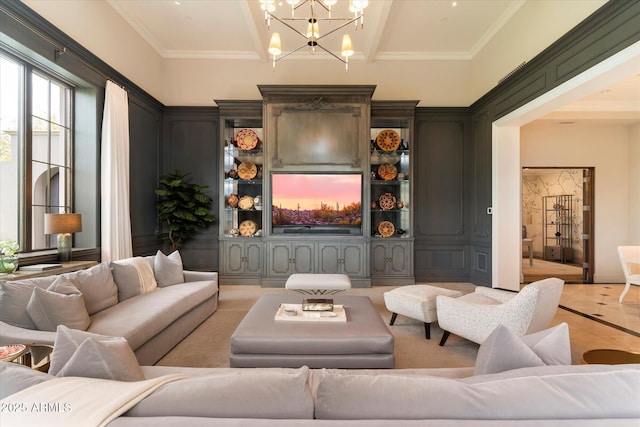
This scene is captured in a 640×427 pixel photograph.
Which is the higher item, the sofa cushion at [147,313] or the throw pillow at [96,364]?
the throw pillow at [96,364]

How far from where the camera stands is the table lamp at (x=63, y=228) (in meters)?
3.07

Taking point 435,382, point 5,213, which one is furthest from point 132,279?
point 435,382

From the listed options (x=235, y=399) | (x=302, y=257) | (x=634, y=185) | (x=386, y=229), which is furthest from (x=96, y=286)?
(x=634, y=185)

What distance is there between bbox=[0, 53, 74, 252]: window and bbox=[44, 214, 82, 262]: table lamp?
1.08 feet

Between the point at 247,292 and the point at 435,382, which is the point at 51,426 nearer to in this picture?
the point at 435,382

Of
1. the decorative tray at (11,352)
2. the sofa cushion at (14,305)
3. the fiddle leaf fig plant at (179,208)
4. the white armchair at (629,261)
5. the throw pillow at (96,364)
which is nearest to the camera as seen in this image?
the throw pillow at (96,364)

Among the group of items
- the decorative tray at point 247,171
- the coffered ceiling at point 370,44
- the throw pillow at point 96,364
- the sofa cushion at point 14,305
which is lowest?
the sofa cushion at point 14,305

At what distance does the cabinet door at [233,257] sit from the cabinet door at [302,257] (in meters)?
0.94

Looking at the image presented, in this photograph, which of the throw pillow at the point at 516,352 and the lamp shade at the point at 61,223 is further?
the lamp shade at the point at 61,223

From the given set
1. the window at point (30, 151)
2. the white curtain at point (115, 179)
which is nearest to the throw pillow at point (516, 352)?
the window at point (30, 151)

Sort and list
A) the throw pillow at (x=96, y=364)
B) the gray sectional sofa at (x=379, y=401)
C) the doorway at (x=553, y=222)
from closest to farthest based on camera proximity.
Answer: the gray sectional sofa at (x=379, y=401) → the throw pillow at (x=96, y=364) → the doorway at (x=553, y=222)

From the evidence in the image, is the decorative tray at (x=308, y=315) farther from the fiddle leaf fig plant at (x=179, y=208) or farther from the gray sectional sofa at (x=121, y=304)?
the fiddle leaf fig plant at (x=179, y=208)

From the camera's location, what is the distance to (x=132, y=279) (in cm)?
310

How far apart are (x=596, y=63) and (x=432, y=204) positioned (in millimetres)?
3123
